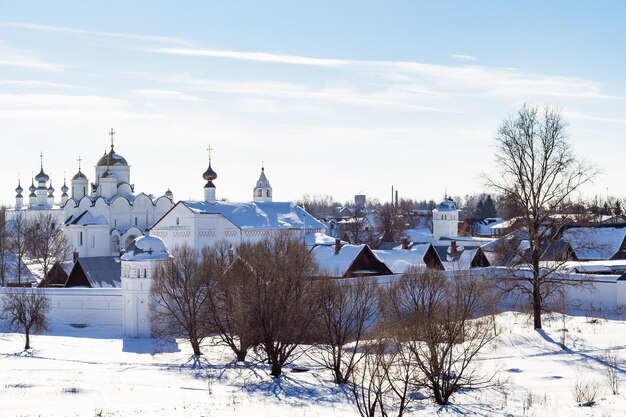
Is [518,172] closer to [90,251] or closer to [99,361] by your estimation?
[99,361]

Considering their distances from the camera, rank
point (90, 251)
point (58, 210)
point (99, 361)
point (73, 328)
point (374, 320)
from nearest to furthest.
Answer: point (99, 361) < point (374, 320) < point (73, 328) < point (90, 251) < point (58, 210)

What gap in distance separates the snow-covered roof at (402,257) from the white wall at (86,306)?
39.1 ft

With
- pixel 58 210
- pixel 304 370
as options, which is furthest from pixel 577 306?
pixel 58 210

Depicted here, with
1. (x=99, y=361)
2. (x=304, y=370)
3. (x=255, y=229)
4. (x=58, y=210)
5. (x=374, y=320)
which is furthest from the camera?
(x=58, y=210)

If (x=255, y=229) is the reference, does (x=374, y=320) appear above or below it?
below

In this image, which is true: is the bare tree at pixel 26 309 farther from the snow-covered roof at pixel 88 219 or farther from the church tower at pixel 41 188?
the church tower at pixel 41 188

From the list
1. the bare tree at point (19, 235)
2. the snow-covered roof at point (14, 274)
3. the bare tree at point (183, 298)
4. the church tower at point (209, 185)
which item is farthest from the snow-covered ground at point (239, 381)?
the bare tree at point (19, 235)

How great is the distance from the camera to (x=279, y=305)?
21625 millimetres

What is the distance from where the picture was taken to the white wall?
1222 inches

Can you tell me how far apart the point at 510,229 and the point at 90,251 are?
112 feet

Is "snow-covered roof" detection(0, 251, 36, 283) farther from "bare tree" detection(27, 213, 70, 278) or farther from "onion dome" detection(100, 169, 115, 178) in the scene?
"onion dome" detection(100, 169, 115, 178)

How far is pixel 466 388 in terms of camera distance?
18000 mm

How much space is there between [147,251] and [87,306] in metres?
3.86

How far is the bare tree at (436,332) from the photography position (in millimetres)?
17031
